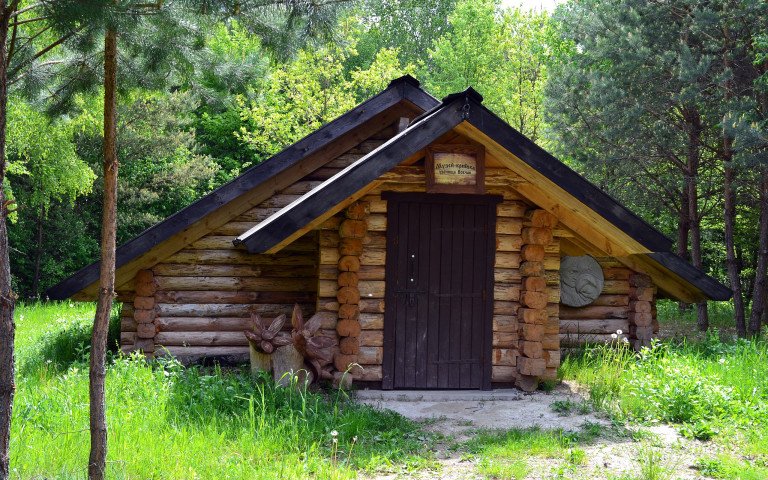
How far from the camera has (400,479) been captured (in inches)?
256

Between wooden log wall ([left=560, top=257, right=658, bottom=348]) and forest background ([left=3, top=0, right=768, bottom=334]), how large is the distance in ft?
11.4

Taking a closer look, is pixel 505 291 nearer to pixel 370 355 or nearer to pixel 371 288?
pixel 371 288

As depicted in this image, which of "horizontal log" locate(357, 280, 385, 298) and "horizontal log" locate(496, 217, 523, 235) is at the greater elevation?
"horizontal log" locate(496, 217, 523, 235)

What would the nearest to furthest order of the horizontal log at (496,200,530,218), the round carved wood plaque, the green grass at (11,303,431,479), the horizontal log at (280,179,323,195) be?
the green grass at (11,303,431,479), the horizontal log at (496,200,530,218), the horizontal log at (280,179,323,195), the round carved wood plaque

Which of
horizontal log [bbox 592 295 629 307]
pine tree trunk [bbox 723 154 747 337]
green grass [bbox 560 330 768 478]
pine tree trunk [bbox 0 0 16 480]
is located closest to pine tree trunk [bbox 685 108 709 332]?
pine tree trunk [bbox 723 154 747 337]

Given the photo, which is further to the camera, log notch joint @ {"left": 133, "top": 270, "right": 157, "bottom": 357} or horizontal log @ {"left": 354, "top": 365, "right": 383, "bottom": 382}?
log notch joint @ {"left": 133, "top": 270, "right": 157, "bottom": 357}

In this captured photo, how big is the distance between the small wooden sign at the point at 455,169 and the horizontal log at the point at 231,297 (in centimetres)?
319

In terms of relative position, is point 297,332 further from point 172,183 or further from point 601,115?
point 172,183

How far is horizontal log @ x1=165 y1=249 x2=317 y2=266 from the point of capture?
11.2 m

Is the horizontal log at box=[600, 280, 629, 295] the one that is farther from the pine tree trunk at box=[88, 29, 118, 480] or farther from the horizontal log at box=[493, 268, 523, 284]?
the pine tree trunk at box=[88, 29, 118, 480]

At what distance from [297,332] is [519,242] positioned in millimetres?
2997

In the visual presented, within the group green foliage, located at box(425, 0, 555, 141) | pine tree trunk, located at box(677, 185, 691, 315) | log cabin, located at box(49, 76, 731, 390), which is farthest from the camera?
green foliage, located at box(425, 0, 555, 141)

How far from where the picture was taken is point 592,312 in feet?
39.7

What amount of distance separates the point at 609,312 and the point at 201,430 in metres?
7.09
